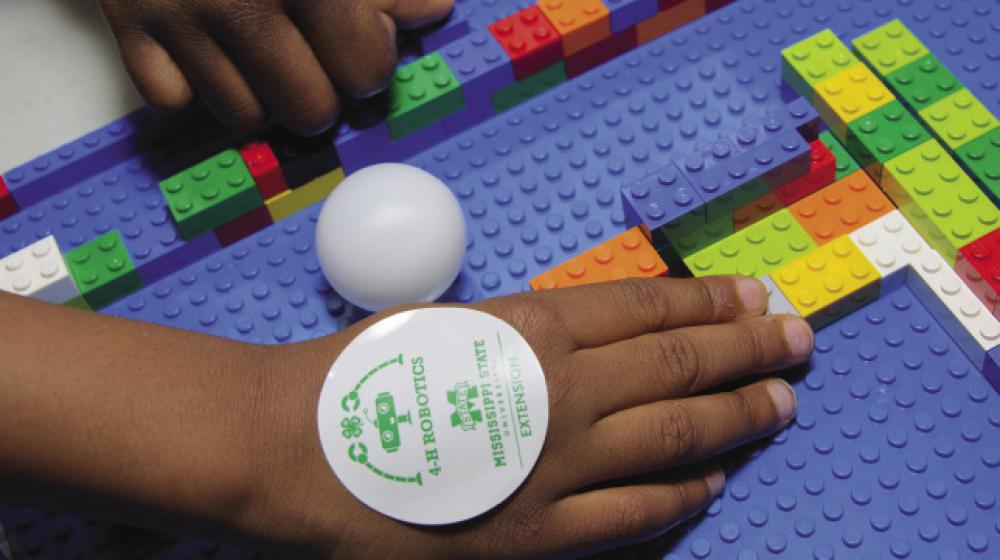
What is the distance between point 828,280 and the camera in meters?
1.20

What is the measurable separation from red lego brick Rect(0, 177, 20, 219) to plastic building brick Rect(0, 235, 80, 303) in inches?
4.9

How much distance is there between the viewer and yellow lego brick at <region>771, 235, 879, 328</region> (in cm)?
119

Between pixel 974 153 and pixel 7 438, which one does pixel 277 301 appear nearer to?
pixel 7 438

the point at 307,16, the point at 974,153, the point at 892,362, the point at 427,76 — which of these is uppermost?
the point at 307,16

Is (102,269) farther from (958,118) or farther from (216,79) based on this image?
(958,118)

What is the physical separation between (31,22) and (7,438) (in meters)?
0.93

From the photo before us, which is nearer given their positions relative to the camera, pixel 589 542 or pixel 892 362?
pixel 589 542

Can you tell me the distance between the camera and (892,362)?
1191 mm

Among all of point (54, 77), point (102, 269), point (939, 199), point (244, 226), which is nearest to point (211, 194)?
point (244, 226)

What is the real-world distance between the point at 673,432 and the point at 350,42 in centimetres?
60

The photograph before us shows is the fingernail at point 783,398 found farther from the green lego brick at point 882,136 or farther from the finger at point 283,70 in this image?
the finger at point 283,70

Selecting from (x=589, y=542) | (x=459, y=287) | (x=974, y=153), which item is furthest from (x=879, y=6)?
(x=589, y=542)

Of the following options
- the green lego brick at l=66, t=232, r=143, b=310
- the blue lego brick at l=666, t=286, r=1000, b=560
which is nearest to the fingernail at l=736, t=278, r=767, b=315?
the blue lego brick at l=666, t=286, r=1000, b=560

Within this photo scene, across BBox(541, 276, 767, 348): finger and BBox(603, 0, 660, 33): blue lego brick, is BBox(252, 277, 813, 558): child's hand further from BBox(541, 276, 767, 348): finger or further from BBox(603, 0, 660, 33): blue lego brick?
BBox(603, 0, 660, 33): blue lego brick
